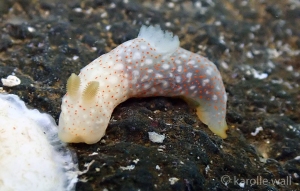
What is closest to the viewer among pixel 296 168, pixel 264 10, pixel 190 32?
pixel 296 168

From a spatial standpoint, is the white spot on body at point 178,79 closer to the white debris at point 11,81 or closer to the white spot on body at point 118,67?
the white spot on body at point 118,67

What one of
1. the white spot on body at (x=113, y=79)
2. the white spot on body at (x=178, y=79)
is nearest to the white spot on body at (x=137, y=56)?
the white spot on body at (x=113, y=79)

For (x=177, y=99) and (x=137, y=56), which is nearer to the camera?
(x=137, y=56)

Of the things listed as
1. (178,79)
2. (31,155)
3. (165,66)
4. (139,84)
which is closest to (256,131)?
(178,79)

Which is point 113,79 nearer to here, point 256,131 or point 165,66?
point 165,66

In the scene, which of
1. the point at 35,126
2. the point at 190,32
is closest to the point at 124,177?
the point at 35,126

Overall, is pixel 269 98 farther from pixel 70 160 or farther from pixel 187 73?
pixel 70 160
